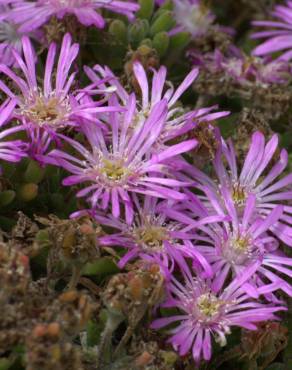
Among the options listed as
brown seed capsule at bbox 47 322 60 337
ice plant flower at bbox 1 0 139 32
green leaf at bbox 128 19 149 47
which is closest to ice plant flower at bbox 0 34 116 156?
ice plant flower at bbox 1 0 139 32

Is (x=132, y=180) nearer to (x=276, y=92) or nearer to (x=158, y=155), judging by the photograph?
(x=158, y=155)

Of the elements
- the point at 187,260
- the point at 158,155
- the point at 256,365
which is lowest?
the point at 256,365

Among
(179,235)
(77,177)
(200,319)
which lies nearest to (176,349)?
(200,319)

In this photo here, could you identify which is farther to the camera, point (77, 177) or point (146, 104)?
point (146, 104)

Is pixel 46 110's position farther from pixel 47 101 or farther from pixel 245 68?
pixel 245 68

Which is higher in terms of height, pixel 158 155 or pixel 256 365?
pixel 158 155

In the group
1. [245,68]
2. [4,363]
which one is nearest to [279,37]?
[245,68]

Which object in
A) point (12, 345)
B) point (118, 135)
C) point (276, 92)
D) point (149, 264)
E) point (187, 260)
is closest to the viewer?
point (12, 345)
